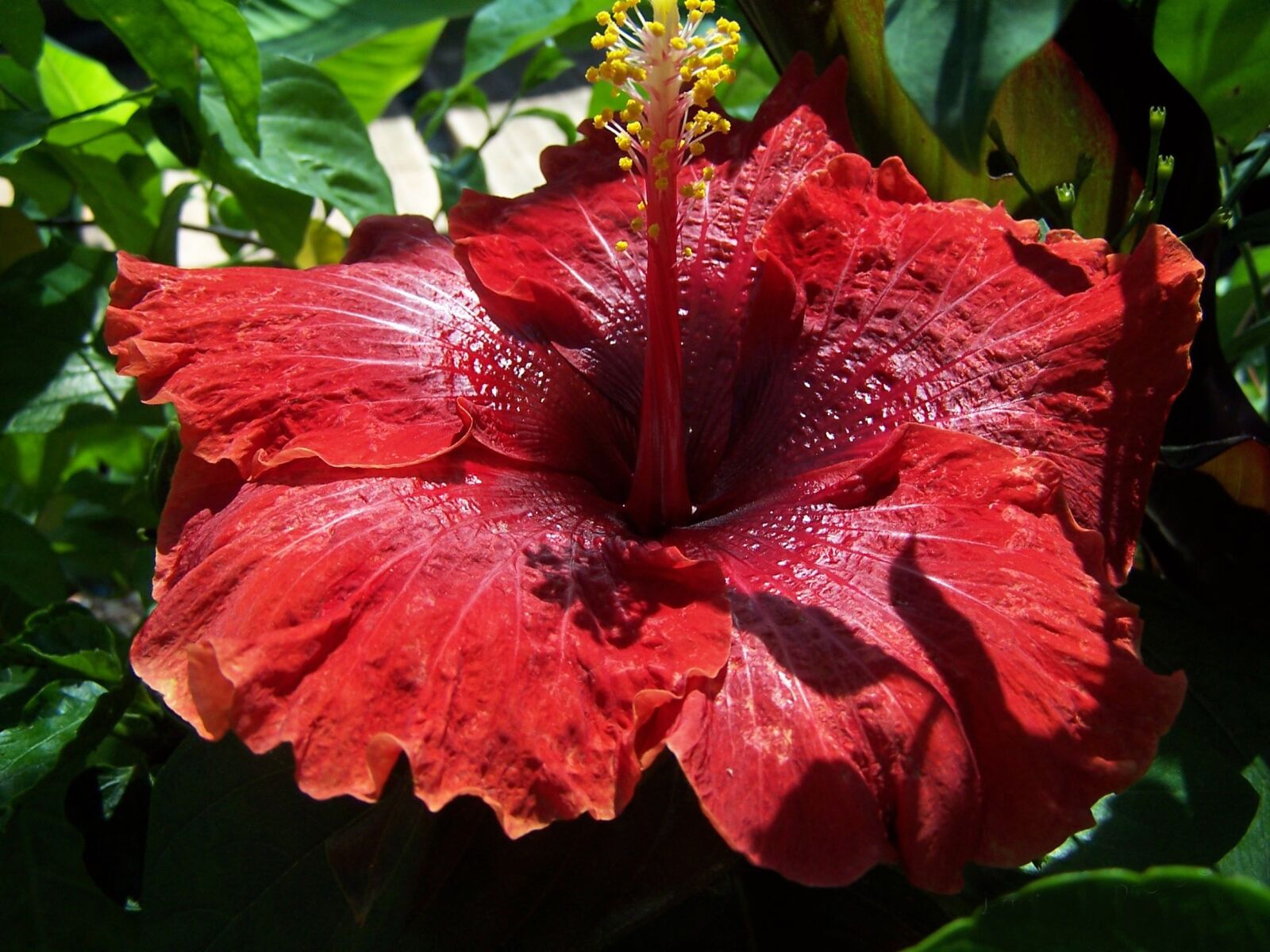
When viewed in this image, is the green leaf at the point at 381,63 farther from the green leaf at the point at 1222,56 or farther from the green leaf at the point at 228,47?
the green leaf at the point at 1222,56

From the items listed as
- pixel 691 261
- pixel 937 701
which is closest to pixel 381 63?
pixel 691 261

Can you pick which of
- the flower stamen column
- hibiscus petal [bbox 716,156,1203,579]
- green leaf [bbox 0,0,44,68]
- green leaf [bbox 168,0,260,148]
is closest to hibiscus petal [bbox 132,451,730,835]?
the flower stamen column

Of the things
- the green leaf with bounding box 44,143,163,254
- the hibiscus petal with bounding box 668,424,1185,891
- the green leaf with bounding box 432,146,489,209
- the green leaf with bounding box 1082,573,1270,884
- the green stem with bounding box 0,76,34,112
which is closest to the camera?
the hibiscus petal with bounding box 668,424,1185,891

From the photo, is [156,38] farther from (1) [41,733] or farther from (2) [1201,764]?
(2) [1201,764]

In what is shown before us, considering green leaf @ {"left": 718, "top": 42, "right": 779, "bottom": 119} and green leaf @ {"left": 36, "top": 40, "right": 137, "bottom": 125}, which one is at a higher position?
green leaf @ {"left": 718, "top": 42, "right": 779, "bottom": 119}

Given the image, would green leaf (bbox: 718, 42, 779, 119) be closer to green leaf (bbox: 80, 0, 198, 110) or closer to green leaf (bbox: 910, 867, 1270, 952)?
green leaf (bbox: 80, 0, 198, 110)

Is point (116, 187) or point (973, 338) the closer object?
point (973, 338)

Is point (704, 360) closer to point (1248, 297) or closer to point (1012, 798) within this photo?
point (1012, 798)
